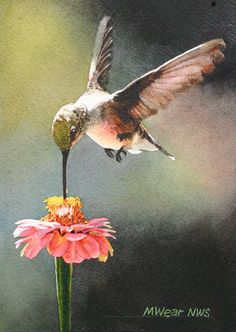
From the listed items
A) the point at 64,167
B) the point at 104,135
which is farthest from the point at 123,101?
the point at 64,167

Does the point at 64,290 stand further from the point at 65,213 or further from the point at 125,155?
the point at 125,155

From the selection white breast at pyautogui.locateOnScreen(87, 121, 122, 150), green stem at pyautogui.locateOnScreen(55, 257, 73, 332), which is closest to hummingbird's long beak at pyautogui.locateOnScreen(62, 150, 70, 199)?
white breast at pyautogui.locateOnScreen(87, 121, 122, 150)

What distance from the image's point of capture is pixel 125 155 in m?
1.80

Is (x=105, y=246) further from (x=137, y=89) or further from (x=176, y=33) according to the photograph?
(x=176, y=33)

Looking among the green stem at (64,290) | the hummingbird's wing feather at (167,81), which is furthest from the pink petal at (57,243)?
the hummingbird's wing feather at (167,81)

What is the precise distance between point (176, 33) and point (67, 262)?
0.90 metres

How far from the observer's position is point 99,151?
179 cm

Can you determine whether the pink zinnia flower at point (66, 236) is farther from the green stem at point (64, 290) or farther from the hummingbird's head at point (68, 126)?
the hummingbird's head at point (68, 126)

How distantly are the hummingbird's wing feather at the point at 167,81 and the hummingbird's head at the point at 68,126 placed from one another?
14 centimetres

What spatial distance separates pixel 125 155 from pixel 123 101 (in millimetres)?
193

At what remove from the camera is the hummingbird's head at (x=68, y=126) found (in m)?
1.74

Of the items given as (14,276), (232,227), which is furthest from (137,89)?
(14,276)

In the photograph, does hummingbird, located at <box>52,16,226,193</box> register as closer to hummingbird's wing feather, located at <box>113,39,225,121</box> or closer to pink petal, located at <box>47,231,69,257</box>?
hummingbird's wing feather, located at <box>113,39,225,121</box>

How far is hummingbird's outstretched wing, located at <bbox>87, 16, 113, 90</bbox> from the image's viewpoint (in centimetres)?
175
